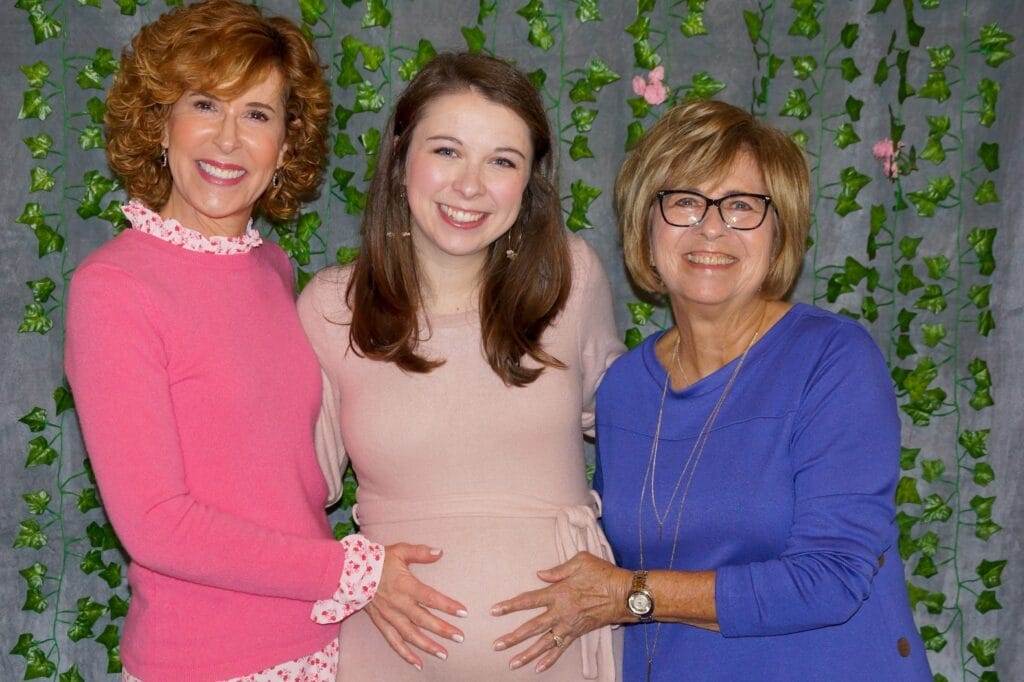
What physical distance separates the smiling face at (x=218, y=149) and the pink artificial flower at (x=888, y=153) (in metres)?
1.38

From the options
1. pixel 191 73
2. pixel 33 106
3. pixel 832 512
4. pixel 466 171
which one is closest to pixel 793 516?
pixel 832 512

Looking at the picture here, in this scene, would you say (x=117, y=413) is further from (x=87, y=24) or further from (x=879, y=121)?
(x=879, y=121)

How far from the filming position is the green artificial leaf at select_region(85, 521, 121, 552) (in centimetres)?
244

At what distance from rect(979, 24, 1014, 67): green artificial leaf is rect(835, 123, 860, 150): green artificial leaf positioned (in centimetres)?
36

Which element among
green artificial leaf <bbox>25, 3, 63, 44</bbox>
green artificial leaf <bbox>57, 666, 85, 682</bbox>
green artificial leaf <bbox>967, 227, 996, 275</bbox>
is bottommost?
green artificial leaf <bbox>57, 666, 85, 682</bbox>

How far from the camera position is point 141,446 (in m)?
1.71

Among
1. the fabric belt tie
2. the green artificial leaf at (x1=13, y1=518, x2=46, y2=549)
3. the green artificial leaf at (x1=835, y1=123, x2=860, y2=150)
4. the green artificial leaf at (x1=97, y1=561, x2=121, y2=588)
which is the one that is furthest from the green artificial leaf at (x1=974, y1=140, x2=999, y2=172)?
the green artificial leaf at (x1=13, y1=518, x2=46, y2=549)

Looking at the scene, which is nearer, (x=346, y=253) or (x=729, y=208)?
(x=729, y=208)

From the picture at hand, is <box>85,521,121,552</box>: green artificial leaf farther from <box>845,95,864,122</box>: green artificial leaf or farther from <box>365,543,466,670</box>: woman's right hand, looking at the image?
<box>845,95,864,122</box>: green artificial leaf

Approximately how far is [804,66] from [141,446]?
168cm

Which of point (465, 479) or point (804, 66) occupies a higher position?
point (804, 66)

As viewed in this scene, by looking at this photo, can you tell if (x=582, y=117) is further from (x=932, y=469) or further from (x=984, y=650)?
(x=984, y=650)

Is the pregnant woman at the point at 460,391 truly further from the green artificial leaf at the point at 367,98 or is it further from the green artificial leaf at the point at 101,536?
the green artificial leaf at the point at 101,536

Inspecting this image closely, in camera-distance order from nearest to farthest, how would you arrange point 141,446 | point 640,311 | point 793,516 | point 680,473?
point 141,446 → point 793,516 → point 680,473 → point 640,311
